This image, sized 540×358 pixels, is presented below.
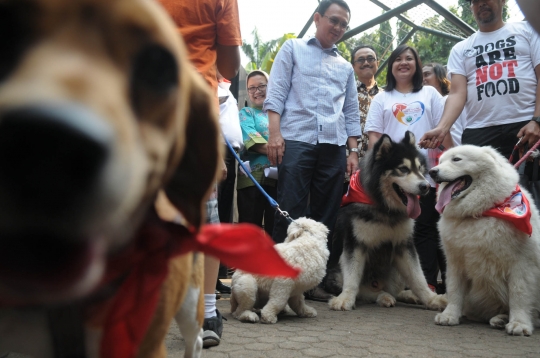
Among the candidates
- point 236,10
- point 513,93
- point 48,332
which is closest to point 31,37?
point 48,332

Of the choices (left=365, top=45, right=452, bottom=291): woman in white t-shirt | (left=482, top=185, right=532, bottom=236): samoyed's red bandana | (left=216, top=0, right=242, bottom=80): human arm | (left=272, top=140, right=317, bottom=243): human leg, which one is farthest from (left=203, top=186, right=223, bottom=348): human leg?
(left=365, top=45, right=452, bottom=291): woman in white t-shirt

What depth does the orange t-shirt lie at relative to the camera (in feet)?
10.6

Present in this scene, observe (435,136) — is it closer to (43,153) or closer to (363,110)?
(363,110)

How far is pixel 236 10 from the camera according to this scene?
132 inches

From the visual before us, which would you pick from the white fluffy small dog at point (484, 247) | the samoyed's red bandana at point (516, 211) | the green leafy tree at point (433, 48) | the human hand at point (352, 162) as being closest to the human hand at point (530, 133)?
the white fluffy small dog at point (484, 247)

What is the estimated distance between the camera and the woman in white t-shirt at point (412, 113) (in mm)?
6059

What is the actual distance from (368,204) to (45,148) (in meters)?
5.26

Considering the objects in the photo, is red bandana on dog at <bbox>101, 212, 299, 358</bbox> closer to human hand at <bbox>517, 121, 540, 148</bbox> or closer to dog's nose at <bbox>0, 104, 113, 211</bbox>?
dog's nose at <bbox>0, 104, 113, 211</bbox>

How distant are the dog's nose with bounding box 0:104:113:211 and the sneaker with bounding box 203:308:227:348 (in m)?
2.76

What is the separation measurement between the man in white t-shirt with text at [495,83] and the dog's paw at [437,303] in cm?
160

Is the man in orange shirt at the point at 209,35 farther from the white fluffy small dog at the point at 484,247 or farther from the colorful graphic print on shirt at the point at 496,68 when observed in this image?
the colorful graphic print on shirt at the point at 496,68

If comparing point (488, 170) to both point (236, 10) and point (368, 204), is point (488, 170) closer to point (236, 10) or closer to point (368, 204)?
point (368, 204)

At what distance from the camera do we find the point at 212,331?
3.52 meters

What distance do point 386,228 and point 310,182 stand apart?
3.27ft
